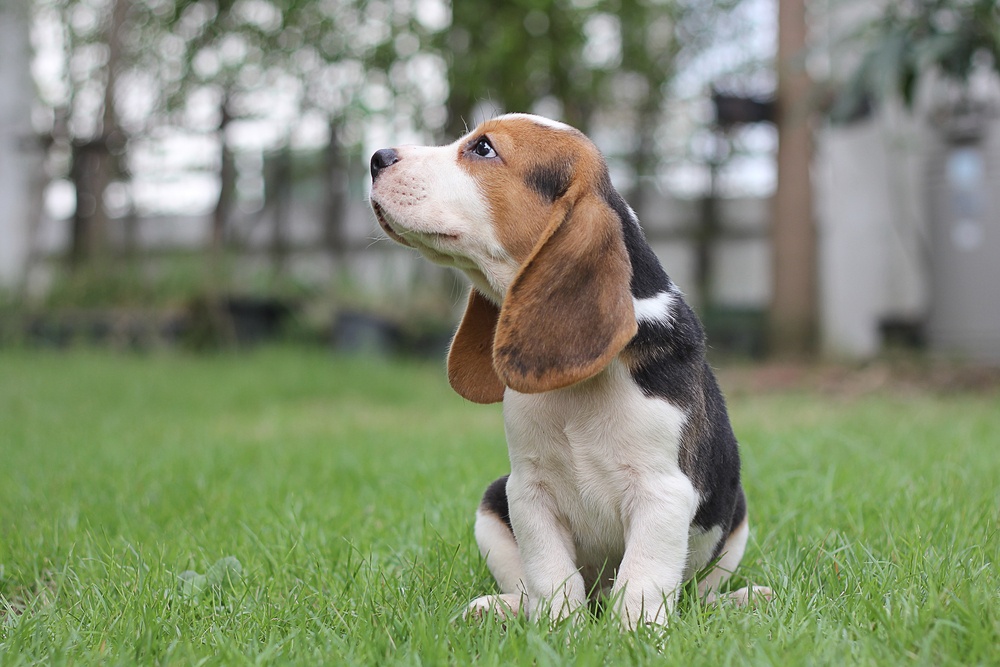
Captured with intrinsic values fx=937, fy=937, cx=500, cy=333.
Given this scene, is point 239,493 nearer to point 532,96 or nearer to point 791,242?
point 791,242

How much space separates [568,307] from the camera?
6.54ft

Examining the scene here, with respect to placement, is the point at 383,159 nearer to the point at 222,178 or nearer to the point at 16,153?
the point at 222,178

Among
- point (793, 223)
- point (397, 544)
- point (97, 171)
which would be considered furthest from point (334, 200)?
point (397, 544)

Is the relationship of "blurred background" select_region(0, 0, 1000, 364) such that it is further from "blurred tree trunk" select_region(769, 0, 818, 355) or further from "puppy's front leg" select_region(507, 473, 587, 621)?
"puppy's front leg" select_region(507, 473, 587, 621)

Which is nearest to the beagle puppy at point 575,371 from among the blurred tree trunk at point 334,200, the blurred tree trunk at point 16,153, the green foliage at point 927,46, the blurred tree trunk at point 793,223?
the green foliage at point 927,46

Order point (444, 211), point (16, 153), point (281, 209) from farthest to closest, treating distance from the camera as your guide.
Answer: point (281, 209), point (16, 153), point (444, 211)

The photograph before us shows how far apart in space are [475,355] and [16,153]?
11.3m

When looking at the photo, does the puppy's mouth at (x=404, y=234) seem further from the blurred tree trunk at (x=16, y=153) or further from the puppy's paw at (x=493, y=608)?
the blurred tree trunk at (x=16, y=153)

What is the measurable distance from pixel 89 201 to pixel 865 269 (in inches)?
363

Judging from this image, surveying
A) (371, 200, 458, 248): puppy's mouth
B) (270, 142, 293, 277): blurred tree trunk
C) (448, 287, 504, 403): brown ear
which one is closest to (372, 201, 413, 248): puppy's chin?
(371, 200, 458, 248): puppy's mouth

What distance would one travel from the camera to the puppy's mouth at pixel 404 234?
2176mm

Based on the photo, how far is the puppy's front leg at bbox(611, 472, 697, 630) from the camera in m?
1.97

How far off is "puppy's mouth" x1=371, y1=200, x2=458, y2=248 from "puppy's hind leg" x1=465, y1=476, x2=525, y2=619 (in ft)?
2.17

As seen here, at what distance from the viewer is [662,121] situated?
12.2 metres
